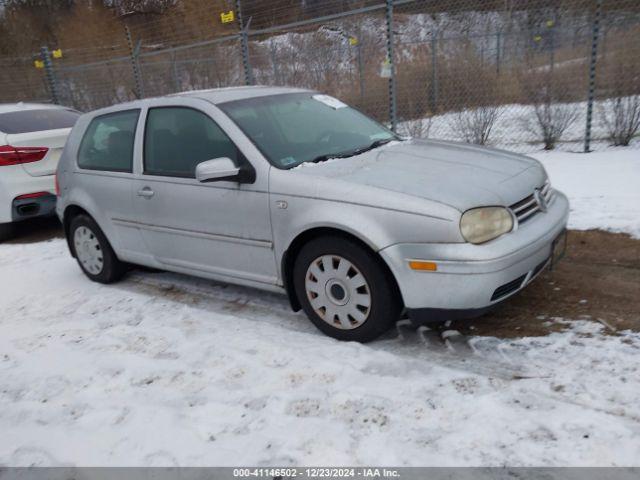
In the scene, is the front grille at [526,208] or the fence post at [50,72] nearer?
the front grille at [526,208]

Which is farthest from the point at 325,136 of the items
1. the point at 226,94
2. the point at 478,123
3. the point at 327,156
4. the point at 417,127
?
the point at 417,127

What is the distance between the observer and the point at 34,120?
22.7 ft

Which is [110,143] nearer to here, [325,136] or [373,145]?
[325,136]

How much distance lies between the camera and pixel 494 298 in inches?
118

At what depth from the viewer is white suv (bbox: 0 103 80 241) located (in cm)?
638

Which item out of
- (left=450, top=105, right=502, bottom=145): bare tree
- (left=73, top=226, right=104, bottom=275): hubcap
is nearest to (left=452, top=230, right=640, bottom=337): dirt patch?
(left=73, top=226, right=104, bottom=275): hubcap

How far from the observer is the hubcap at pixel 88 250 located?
4.91m

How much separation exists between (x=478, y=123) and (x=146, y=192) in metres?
6.23

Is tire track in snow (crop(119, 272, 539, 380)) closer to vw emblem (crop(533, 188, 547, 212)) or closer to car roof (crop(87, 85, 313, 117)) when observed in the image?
vw emblem (crop(533, 188, 547, 212))

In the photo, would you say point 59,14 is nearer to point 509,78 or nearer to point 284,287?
point 509,78

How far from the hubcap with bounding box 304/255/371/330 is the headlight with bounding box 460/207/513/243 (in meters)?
0.66

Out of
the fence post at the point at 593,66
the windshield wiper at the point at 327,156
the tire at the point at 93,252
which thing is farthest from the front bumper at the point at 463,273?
the fence post at the point at 593,66

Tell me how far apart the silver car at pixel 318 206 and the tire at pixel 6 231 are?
112 inches

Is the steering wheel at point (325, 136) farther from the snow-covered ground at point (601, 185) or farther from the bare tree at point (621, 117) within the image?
the bare tree at point (621, 117)
